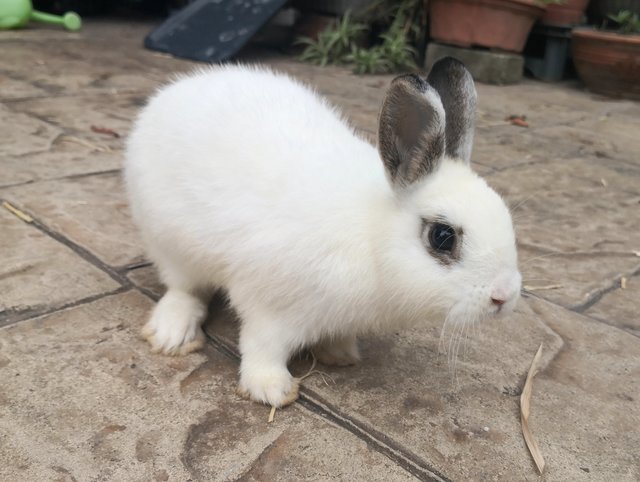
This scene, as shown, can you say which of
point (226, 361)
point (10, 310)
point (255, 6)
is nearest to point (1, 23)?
Result: point (255, 6)

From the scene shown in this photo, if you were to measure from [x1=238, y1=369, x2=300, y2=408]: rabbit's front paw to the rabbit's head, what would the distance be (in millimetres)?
425

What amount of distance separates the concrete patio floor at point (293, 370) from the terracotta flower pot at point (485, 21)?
3290 millimetres

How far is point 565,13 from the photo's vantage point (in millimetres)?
7203

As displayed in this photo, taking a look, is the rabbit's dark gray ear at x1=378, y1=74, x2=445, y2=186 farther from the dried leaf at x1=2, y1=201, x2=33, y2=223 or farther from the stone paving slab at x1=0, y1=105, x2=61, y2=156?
the stone paving slab at x1=0, y1=105, x2=61, y2=156

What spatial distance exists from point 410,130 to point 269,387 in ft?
2.59

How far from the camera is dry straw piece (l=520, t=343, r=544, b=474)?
1.92 m

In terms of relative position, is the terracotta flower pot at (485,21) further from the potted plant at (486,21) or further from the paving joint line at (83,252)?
the paving joint line at (83,252)

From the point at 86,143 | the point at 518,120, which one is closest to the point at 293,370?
the point at 86,143

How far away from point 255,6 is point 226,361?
5.28 metres

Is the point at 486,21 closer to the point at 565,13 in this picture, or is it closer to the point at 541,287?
the point at 565,13

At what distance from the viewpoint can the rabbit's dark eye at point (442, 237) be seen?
1.83 metres

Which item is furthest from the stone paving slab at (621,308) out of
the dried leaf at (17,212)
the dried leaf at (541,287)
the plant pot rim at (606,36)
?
the plant pot rim at (606,36)

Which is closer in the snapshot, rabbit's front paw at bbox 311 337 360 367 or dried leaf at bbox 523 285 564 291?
rabbit's front paw at bbox 311 337 360 367

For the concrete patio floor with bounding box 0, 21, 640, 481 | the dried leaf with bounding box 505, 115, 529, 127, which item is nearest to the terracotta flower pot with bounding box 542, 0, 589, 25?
the dried leaf with bounding box 505, 115, 529, 127
